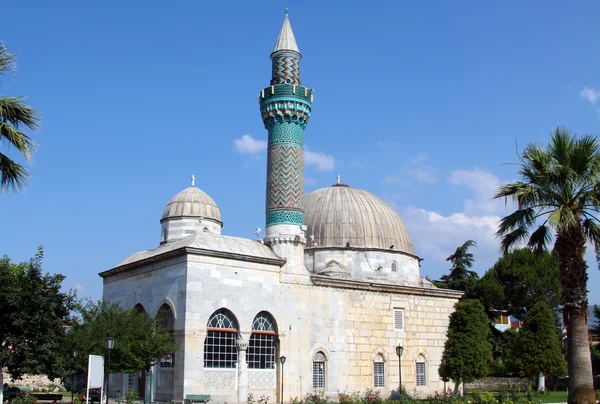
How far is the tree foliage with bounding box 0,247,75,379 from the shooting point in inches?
714

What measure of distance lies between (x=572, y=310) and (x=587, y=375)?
1.43 m

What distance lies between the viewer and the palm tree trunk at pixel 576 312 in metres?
14.4

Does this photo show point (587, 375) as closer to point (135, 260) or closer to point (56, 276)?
point (56, 276)

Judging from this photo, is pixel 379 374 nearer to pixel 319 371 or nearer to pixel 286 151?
pixel 319 371

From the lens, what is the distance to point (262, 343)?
23.8 metres

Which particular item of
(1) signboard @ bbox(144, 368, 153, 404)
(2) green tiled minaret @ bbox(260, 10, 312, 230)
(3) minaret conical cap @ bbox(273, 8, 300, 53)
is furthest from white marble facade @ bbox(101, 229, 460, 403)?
(3) minaret conical cap @ bbox(273, 8, 300, 53)

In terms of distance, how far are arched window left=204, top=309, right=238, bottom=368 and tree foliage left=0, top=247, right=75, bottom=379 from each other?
5091mm

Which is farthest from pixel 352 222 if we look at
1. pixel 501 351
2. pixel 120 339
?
pixel 501 351

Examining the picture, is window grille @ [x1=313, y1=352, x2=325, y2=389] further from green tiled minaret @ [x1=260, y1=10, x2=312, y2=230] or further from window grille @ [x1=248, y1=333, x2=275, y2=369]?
green tiled minaret @ [x1=260, y1=10, x2=312, y2=230]

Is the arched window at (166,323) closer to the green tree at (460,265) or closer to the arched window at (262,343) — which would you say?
the arched window at (262,343)

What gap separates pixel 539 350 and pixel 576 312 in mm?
19168

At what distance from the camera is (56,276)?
1923 cm

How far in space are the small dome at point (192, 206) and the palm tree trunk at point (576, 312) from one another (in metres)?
17.3

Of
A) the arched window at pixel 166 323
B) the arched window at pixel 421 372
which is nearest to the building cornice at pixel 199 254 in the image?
the arched window at pixel 166 323
